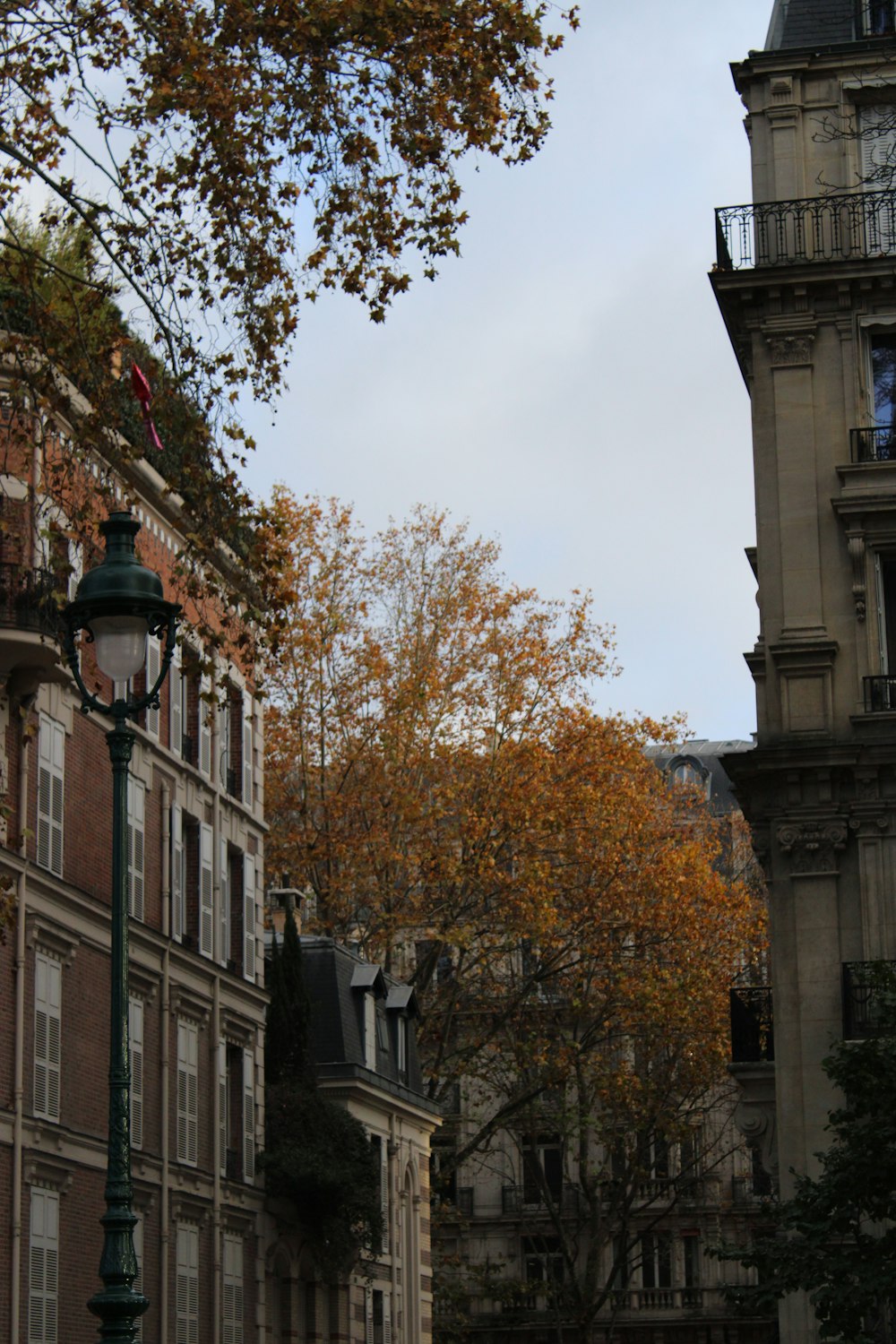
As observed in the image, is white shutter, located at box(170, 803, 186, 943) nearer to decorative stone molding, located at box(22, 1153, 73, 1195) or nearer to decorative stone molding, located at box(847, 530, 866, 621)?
decorative stone molding, located at box(22, 1153, 73, 1195)

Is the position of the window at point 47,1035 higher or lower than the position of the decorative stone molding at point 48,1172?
higher

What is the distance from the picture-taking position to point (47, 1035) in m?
29.9

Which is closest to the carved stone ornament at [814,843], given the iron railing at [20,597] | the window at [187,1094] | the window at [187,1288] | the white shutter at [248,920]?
the iron railing at [20,597]

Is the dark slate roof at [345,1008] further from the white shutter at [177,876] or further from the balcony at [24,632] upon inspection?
the balcony at [24,632]

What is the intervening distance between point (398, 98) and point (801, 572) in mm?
14216

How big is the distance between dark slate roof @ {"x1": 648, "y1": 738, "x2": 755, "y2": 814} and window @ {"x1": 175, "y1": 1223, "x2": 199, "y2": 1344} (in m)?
49.0

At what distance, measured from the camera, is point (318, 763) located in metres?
51.1

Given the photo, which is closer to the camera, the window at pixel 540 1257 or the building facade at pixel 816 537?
the building facade at pixel 816 537

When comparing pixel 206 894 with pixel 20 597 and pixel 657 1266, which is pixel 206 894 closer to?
pixel 20 597

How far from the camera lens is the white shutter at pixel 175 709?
120ft

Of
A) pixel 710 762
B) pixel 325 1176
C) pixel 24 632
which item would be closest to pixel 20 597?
pixel 24 632

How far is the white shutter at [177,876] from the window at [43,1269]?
23.1ft

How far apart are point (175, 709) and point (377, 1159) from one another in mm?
12560

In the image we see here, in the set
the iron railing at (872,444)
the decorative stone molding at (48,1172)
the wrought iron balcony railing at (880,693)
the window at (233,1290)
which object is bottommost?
the window at (233,1290)
